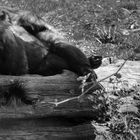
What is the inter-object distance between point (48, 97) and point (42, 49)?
1.01 meters

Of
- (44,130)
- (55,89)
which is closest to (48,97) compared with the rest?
(55,89)

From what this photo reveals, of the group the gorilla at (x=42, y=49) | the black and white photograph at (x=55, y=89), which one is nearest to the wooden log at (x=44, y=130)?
the black and white photograph at (x=55, y=89)

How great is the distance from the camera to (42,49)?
18.0ft

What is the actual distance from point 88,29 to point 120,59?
1716 mm

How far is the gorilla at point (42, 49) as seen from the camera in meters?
5.28

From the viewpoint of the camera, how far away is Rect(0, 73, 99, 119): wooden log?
4.41 m

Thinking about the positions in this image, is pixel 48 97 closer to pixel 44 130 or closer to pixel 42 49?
pixel 44 130

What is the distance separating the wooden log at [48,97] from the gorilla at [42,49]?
0.42 meters

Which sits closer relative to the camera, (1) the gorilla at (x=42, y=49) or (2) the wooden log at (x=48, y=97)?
(2) the wooden log at (x=48, y=97)

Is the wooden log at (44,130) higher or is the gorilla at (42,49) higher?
the gorilla at (42,49)

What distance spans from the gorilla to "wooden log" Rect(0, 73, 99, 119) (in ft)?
1.38

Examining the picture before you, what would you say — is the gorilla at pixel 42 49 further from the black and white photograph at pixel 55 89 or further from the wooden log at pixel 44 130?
the wooden log at pixel 44 130

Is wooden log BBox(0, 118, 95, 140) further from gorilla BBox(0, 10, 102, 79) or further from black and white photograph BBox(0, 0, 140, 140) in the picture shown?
gorilla BBox(0, 10, 102, 79)

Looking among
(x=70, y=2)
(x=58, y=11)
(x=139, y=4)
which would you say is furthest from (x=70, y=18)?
(x=139, y=4)
